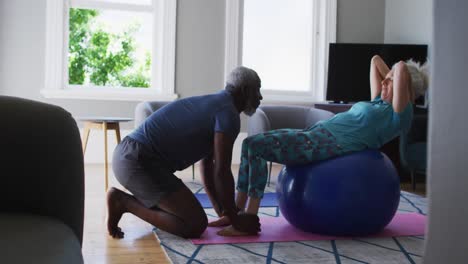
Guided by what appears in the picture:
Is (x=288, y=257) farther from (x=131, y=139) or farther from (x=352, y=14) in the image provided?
(x=352, y=14)

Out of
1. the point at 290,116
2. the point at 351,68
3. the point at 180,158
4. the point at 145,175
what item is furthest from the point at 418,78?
the point at 351,68

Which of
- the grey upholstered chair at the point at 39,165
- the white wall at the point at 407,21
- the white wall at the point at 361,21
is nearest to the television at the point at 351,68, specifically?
the white wall at the point at 407,21

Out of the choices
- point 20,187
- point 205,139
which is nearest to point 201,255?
point 205,139

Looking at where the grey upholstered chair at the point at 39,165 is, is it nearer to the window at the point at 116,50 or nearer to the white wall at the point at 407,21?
the window at the point at 116,50

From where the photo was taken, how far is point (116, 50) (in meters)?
5.68

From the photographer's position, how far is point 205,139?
2561 millimetres

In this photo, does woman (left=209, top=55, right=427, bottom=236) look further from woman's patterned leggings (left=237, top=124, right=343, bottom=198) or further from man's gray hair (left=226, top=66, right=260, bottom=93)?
man's gray hair (left=226, top=66, right=260, bottom=93)

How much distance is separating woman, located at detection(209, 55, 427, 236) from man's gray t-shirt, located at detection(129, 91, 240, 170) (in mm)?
271

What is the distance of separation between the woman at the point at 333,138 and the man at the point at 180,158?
20cm

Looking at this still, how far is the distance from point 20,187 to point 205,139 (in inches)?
57.9

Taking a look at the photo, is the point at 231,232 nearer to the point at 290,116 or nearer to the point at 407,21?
the point at 290,116

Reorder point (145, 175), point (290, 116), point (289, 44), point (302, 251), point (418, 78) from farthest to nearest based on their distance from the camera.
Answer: point (289, 44), point (290, 116), point (418, 78), point (145, 175), point (302, 251)

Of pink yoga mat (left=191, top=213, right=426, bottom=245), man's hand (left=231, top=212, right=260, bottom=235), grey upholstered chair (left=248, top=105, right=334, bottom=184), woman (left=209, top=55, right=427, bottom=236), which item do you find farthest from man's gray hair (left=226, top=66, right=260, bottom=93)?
grey upholstered chair (left=248, top=105, right=334, bottom=184)

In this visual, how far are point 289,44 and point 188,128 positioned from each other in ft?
12.9
